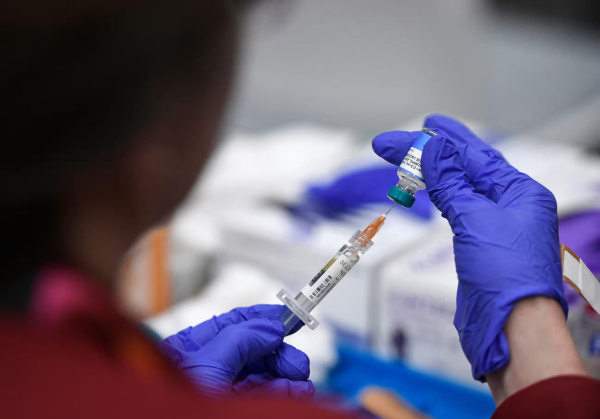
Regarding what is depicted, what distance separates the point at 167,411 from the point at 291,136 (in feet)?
6.35

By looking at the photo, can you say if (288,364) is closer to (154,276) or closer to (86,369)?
(86,369)

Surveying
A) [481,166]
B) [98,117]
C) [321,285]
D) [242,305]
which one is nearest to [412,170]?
[481,166]

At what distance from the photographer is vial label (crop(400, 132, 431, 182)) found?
2.80 feet

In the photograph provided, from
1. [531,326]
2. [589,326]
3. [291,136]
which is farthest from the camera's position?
[291,136]

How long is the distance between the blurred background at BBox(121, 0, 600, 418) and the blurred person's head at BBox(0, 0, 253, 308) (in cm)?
7

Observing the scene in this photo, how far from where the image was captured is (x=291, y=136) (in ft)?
7.45

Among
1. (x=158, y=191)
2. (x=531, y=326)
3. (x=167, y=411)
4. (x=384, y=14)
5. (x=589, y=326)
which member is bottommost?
(x=167, y=411)

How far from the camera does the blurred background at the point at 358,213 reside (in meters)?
1.25

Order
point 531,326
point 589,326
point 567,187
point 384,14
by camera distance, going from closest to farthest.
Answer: point 531,326
point 589,326
point 567,187
point 384,14

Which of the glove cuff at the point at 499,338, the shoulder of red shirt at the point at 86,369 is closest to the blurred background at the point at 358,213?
the shoulder of red shirt at the point at 86,369

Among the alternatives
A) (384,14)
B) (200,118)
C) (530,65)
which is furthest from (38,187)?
(530,65)

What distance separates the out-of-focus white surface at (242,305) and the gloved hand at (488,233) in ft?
1.64

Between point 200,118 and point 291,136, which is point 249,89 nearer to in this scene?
point 291,136

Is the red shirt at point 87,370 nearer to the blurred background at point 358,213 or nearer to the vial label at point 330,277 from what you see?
the blurred background at point 358,213
